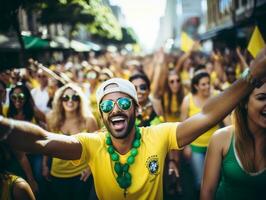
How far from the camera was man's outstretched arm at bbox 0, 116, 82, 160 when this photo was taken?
1.88 metres

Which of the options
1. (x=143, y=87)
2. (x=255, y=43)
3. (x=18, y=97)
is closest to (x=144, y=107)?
(x=143, y=87)

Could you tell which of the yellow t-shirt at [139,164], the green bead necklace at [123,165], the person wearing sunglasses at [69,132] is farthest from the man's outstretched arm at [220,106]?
the person wearing sunglasses at [69,132]

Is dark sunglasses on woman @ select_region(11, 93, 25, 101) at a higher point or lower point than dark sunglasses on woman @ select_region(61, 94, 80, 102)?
higher

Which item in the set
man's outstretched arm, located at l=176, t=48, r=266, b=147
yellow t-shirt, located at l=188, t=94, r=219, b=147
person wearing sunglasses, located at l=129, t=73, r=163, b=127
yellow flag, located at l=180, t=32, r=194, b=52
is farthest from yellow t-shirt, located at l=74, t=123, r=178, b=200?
yellow flag, located at l=180, t=32, r=194, b=52

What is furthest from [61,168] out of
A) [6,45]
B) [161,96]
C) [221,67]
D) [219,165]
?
[6,45]

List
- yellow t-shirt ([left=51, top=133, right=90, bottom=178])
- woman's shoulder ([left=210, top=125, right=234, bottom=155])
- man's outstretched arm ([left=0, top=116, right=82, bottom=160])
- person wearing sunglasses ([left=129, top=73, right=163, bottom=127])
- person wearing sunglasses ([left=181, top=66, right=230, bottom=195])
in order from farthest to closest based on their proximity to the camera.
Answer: person wearing sunglasses ([left=181, top=66, right=230, bottom=195]) < person wearing sunglasses ([left=129, top=73, right=163, bottom=127]) < yellow t-shirt ([left=51, top=133, right=90, bottom=178]) < woman's shoulder ([left=210, top=125, right=234, bottom=155]) < man's outstretched arm ([left=0, top=116, right=82, bottom=160])

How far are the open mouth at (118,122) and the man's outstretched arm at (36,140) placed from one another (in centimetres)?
31

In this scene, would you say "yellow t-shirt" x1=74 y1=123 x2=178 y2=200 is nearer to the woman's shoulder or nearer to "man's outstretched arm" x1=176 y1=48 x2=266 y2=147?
"man's outstretched arm" x1=176 y1=48 x2=266 y2=147

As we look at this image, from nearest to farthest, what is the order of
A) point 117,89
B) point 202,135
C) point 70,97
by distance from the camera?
1. point 117,89
2. point 202,135
3. point 70,97

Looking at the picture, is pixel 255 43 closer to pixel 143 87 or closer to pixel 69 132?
pixel 143 87

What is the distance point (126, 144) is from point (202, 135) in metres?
2.32

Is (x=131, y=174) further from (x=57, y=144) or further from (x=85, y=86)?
(x=85, y=86)

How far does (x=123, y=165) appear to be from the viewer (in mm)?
2621

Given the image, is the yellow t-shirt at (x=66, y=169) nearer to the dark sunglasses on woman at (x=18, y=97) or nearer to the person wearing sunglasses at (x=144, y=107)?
the person wearing sunglasses at (x=144, y=107)
